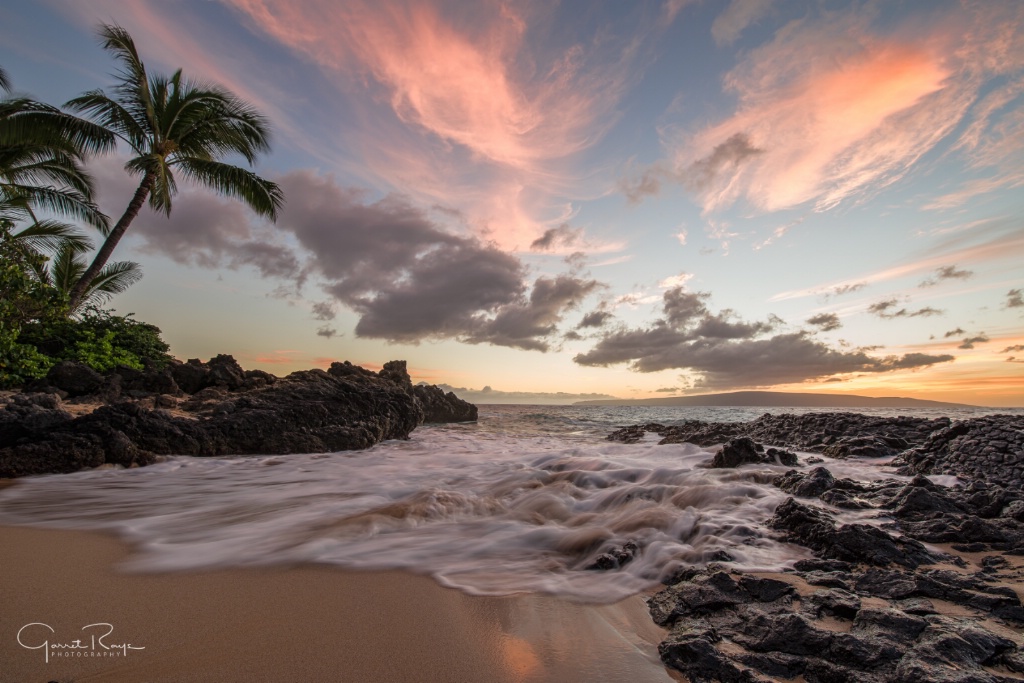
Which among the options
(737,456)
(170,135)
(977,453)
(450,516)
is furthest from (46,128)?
(977,453)

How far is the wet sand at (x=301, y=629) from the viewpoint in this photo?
1938 mm

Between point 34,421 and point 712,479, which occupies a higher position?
point 34,421

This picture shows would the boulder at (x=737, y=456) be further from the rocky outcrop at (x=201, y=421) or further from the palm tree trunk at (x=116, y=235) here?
the palm tree trunk at (x=116, y=235)

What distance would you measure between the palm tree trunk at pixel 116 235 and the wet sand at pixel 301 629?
49.9ft

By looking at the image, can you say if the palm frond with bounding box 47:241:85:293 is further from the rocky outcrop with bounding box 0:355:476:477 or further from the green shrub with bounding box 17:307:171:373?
the rocky outcrop with bounding box 0:355:476:477

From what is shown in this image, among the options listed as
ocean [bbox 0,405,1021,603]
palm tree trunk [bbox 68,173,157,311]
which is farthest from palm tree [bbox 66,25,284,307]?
ocean [bbox 0,405,1021,603]

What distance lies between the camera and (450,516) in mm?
4766

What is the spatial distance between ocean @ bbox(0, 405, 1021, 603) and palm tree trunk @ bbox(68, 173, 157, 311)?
10784 millimetres

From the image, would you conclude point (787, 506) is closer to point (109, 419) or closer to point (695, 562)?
point (695, 562)

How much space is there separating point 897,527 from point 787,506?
2.85 ft

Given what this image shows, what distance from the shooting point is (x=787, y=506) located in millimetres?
3762

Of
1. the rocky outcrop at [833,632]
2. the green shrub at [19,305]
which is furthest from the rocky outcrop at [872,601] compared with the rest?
the green shrub at [19,305]

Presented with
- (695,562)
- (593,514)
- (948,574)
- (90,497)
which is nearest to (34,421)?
(90,497)

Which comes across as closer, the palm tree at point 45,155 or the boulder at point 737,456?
the boulder at point 737,456
